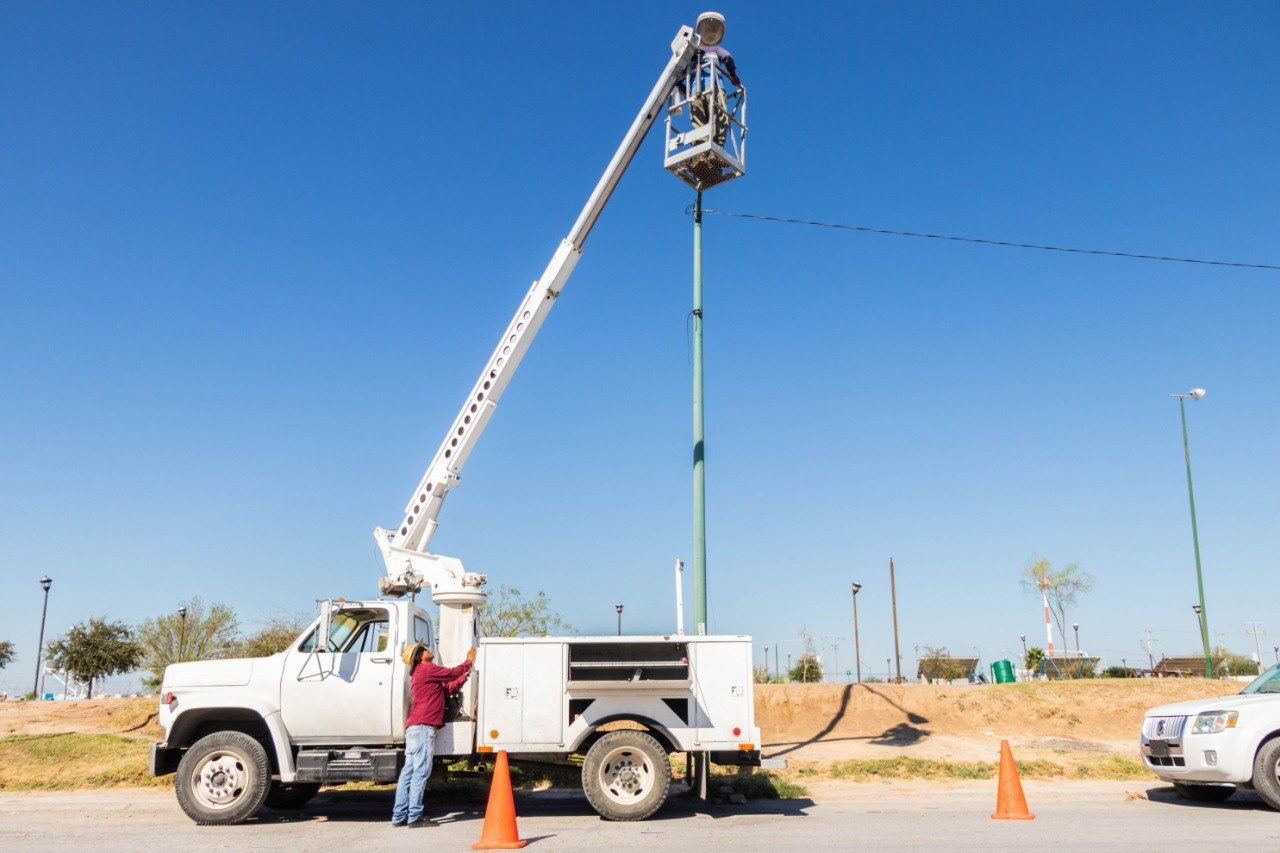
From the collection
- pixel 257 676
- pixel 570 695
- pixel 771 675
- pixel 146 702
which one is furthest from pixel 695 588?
pixel 771 675

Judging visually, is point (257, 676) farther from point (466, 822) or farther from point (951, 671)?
point (951, 671)

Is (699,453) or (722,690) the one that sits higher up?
(699,453)

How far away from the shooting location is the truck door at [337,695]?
1032cm

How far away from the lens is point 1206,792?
11.1m

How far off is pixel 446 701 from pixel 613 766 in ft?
6.55

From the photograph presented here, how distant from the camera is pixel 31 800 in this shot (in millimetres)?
12250

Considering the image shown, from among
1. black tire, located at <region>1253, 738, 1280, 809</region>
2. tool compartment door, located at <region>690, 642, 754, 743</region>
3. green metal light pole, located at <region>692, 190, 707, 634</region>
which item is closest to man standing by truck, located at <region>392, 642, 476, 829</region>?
tool compartment door, located at <region>690, 642, 754, 743</region>

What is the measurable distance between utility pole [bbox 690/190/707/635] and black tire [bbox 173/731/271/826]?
5.90m

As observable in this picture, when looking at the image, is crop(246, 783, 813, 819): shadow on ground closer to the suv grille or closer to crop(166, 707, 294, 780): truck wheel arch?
crop(166, 707, 294, 780): truck wheel arch

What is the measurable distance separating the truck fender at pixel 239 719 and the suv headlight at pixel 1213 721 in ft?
32.7

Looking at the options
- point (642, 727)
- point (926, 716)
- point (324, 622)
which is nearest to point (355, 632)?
point (324, 622)

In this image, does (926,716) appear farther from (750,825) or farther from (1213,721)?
(750,825)

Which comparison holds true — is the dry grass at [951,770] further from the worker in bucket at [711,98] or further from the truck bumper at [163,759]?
the worker in bucket at [711,98]

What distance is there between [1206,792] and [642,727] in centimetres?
689
